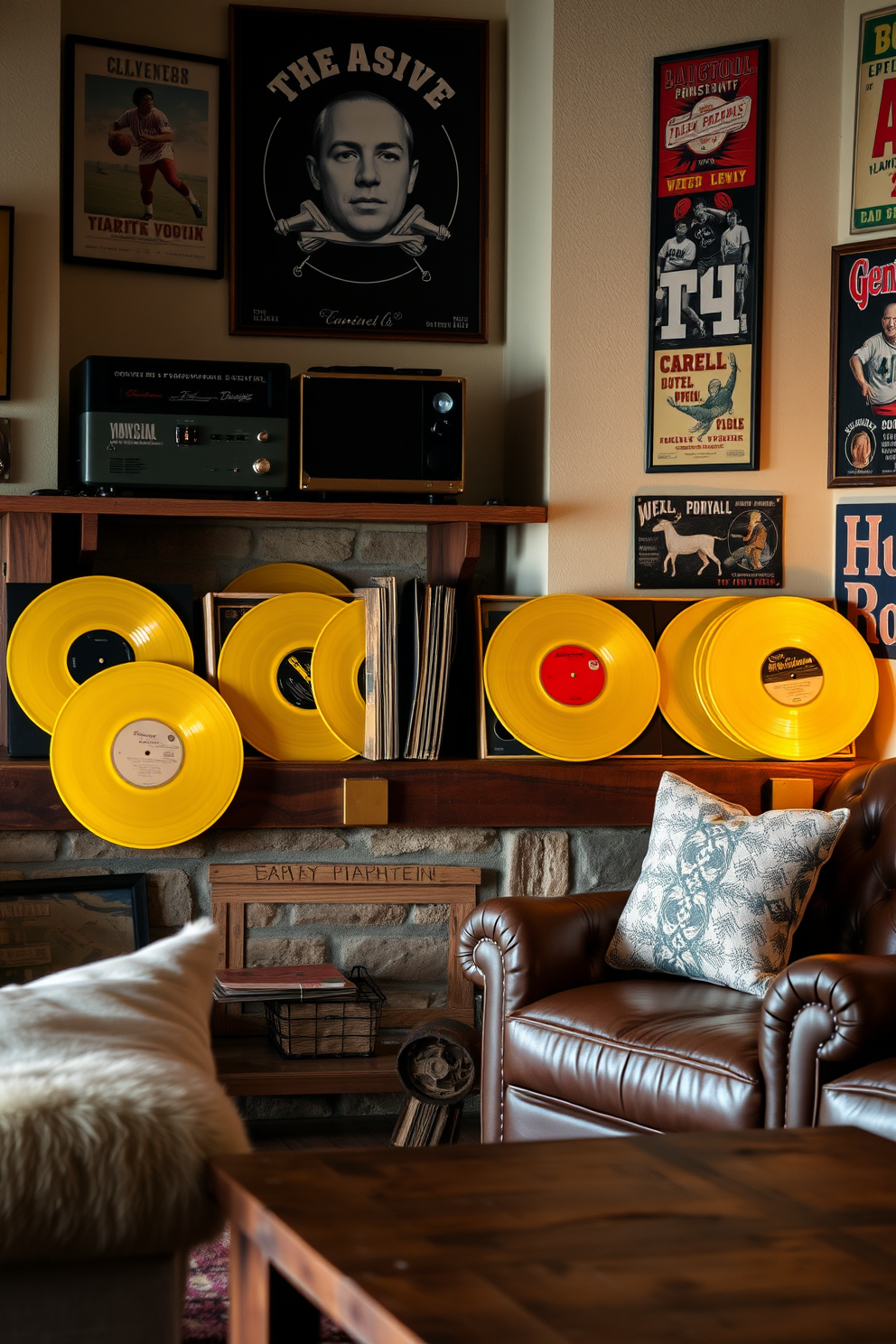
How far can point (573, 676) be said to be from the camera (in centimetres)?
321

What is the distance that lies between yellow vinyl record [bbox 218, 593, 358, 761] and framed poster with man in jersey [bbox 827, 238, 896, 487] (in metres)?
1.32

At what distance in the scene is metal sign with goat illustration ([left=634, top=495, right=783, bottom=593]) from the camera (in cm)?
332

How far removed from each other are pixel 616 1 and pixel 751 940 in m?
2.26

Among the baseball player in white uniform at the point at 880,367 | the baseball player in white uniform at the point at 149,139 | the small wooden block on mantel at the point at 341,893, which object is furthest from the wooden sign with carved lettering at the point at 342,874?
the baseball player in white uniform at the point at 149,139

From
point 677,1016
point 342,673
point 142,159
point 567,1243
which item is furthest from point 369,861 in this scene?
point 567,1243

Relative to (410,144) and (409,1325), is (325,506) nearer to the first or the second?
(410,144)

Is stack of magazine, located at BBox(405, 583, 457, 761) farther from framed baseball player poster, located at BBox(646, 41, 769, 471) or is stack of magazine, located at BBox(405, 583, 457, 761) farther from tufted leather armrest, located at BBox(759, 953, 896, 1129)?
tufted leather armrest, located at BBox(759, 953, 896, 1129)

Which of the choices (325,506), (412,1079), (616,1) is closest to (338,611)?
(325,506)

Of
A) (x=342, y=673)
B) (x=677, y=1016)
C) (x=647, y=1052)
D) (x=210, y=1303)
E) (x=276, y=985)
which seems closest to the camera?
(x=210, y=1303)

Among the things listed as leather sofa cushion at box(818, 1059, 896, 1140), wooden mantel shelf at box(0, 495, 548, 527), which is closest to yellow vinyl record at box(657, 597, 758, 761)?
wooden mantel shelf at box(0, 495, 548, 527)

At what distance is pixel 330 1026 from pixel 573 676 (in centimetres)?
98

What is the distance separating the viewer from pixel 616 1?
3.28 meters

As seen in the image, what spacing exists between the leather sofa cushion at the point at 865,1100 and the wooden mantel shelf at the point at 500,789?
1155 mm

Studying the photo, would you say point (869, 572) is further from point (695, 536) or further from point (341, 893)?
point (341, 893)
